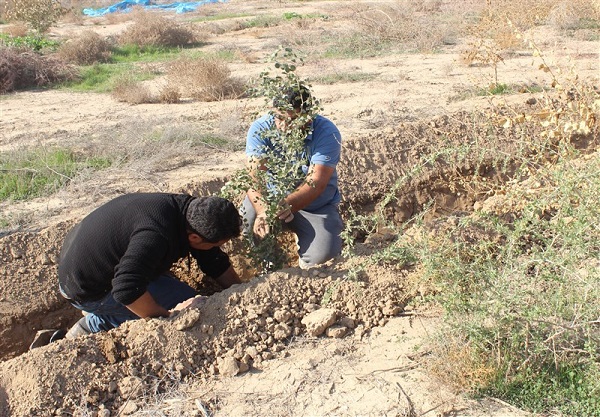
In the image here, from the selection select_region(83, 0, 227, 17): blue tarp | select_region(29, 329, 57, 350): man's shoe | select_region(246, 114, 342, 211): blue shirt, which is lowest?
select_region(29, 329, 57, 350): man's shoe

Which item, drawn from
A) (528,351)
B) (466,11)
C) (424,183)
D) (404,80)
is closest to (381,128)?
(424,183)

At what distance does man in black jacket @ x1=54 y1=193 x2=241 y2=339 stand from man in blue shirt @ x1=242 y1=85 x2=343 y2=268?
2.34 feet

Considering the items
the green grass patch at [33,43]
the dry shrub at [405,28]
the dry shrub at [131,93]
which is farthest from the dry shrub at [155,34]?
the dry shrub at [131,93]

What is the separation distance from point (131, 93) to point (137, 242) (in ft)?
20.8

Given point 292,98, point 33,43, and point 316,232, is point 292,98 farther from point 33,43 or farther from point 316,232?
point 33,43

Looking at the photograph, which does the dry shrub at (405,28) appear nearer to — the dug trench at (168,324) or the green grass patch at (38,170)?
the green grass patch at (38,170)

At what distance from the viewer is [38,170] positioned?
6.28 m

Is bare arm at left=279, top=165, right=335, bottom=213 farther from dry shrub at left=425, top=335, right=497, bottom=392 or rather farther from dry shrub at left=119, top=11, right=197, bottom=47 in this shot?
dry shrub at left=119, top=11, right=197, bottom=47

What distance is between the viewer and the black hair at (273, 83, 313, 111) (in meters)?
4.38

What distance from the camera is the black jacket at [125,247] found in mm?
3562

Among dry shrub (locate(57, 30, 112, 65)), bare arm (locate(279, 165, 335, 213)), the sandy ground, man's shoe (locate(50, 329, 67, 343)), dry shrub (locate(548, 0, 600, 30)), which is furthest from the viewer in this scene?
dry shrub (locate(548, 0, 600, 30))

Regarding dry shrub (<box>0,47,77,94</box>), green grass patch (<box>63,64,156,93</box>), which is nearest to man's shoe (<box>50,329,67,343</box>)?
green grass patch (<box>63,64,156,93</box>)

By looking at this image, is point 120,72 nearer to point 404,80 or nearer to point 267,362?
point 404,80

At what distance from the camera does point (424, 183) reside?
6.45 m
